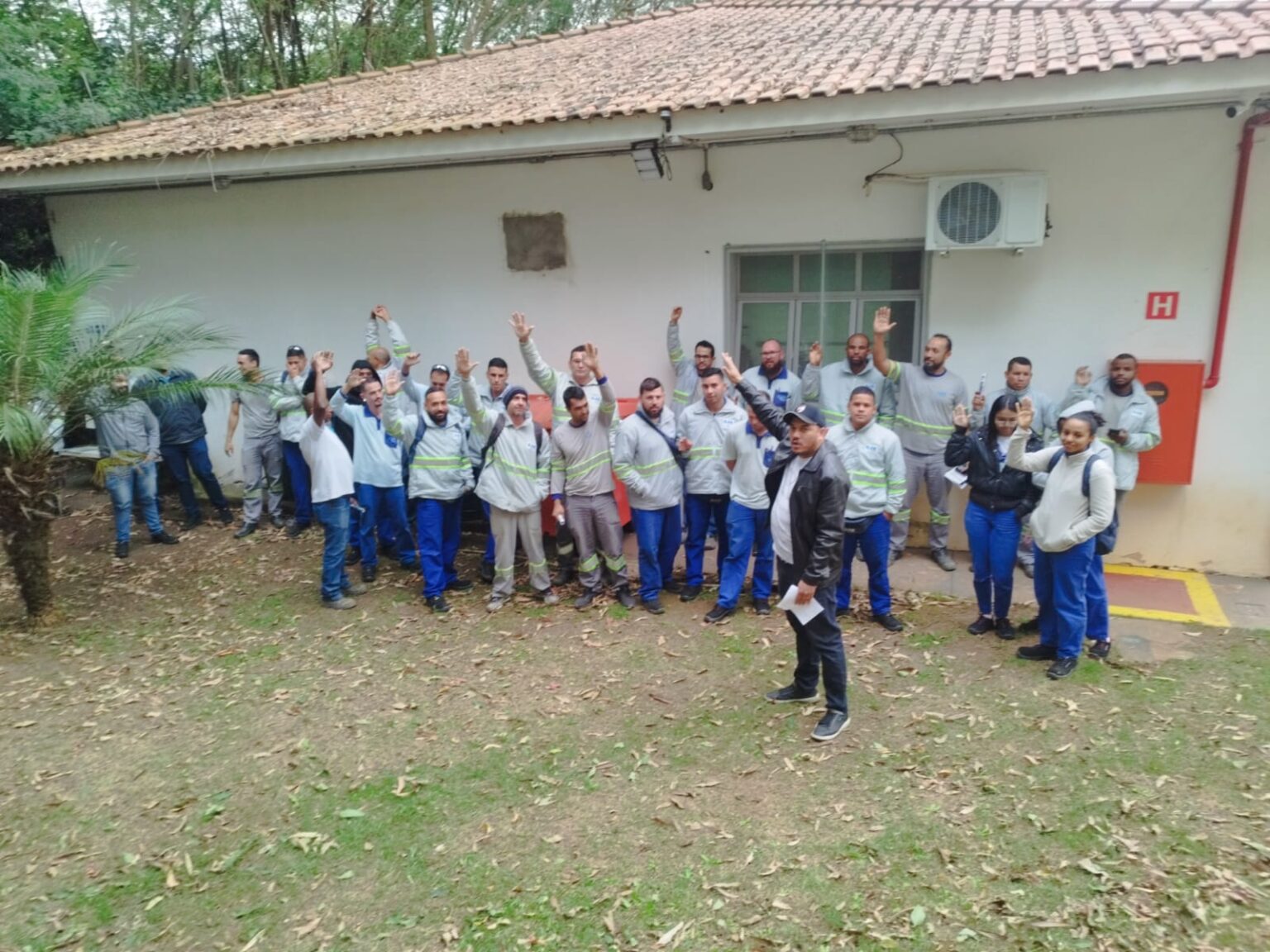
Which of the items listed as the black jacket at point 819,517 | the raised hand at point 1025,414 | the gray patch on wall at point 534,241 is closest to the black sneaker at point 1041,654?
the raised hand at point 1025,414

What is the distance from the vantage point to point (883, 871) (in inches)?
142

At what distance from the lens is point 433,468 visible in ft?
21.5

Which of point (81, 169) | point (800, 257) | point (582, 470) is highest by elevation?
point (81, 169)

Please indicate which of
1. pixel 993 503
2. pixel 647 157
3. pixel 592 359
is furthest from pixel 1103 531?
pixel 647 157

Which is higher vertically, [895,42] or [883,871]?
[895,42]

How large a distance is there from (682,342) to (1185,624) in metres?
4.69

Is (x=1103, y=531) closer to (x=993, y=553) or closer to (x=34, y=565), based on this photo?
(x=993, y=553)

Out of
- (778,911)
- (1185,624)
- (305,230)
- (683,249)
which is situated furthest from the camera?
(305,230)

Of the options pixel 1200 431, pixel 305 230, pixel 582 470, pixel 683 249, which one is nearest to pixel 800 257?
pixel 683 249

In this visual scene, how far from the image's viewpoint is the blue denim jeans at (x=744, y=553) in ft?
20.2

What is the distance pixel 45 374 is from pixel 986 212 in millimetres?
7229

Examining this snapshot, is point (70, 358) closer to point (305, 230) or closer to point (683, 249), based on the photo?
point (305, 230)

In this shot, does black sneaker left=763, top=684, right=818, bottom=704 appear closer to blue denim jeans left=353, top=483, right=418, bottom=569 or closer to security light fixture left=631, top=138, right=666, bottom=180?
blue denim jeans left=353, top=483, right=418, bottom=569

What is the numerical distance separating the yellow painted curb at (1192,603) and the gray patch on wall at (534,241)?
18.5ft
